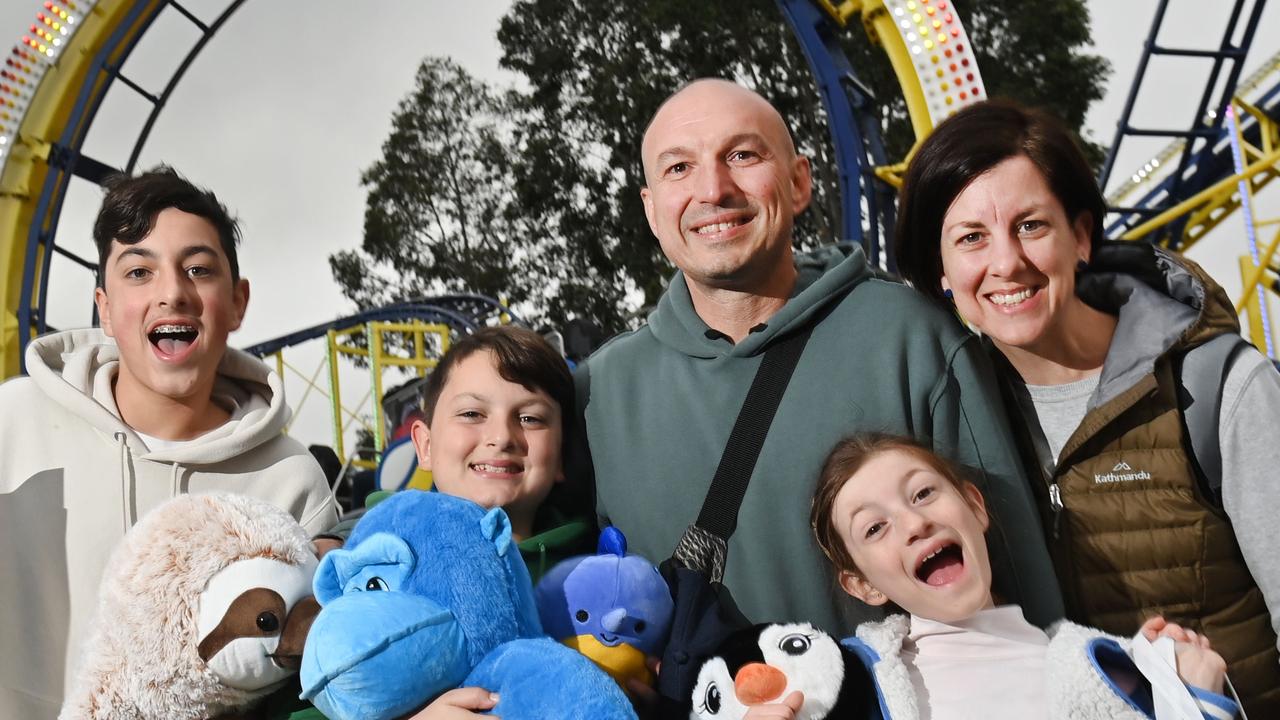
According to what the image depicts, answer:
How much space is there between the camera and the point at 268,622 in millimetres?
1926

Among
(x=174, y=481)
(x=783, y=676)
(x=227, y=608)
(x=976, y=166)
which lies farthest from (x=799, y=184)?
(x=174, y=481)

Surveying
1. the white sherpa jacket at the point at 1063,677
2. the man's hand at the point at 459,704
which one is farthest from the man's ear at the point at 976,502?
the man's hand at the point at 459,704

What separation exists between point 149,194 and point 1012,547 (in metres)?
2.19

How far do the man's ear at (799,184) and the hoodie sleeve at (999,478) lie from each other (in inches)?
21.6

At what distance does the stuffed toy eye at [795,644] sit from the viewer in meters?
1.90

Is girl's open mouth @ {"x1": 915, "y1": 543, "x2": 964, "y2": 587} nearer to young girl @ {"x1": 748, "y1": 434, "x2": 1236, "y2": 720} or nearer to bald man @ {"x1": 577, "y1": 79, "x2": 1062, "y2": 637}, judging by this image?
young girl @ {"x1": 748, "y1": 434, "x2": 1236, "y2": 720}

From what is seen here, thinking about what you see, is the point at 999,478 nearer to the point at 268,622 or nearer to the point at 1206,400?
the point at 1206,400

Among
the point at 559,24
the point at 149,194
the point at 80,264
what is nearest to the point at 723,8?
the point at 559,24

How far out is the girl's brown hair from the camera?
2.18 m

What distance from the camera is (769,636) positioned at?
1938mm

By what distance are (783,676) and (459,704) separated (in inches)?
21.7

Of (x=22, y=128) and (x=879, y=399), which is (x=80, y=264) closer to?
(x=22, y=128)

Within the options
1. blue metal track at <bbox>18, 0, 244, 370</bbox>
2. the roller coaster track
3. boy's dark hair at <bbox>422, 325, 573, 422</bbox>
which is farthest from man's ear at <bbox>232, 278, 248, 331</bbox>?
blue metal track at <bbox>18, 0, 244, 370</bbox>

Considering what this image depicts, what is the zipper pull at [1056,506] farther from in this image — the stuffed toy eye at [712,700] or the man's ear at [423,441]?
the man's ear at [423,441]
